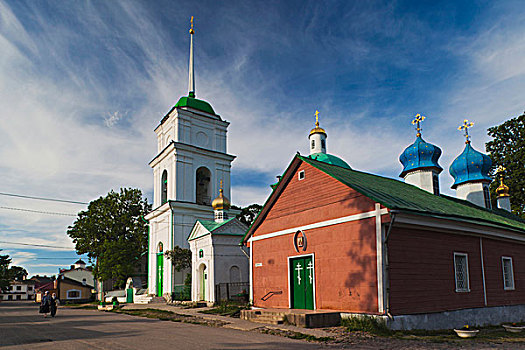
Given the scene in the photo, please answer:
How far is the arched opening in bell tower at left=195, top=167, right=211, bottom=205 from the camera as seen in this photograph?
108 feet

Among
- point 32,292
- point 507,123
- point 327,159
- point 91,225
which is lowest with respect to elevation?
point 32,292

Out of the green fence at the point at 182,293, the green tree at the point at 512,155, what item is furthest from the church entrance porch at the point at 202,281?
the green tree at the point at 512,155

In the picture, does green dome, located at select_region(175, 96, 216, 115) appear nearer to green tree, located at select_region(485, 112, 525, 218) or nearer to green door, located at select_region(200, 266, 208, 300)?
green door, located at select_region(200, 266, 208, 300)

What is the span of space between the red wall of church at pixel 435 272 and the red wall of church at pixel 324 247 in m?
0.74

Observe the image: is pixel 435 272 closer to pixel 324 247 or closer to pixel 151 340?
pixel 324 247

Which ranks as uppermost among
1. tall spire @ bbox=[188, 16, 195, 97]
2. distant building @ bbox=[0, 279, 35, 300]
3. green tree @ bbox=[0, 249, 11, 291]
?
tall spire @ bbox=[188, 16, 195, 97]

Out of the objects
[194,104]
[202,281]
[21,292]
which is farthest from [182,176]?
[21,292]

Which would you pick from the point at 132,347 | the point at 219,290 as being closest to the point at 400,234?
the point at 132,347

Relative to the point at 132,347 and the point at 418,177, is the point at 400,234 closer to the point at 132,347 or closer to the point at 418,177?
the point at 132,347

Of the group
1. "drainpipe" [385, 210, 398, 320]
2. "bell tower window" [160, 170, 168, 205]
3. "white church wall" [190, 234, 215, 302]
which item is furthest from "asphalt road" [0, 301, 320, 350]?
"bell tower window" [160, 170, 168, 205]

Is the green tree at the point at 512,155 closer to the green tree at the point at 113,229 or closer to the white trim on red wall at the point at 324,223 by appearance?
the white trim on red wall at the point at 324,223

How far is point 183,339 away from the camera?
432 inches

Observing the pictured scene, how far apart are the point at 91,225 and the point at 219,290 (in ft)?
79.2

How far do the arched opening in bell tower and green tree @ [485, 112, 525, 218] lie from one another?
21.9 m
